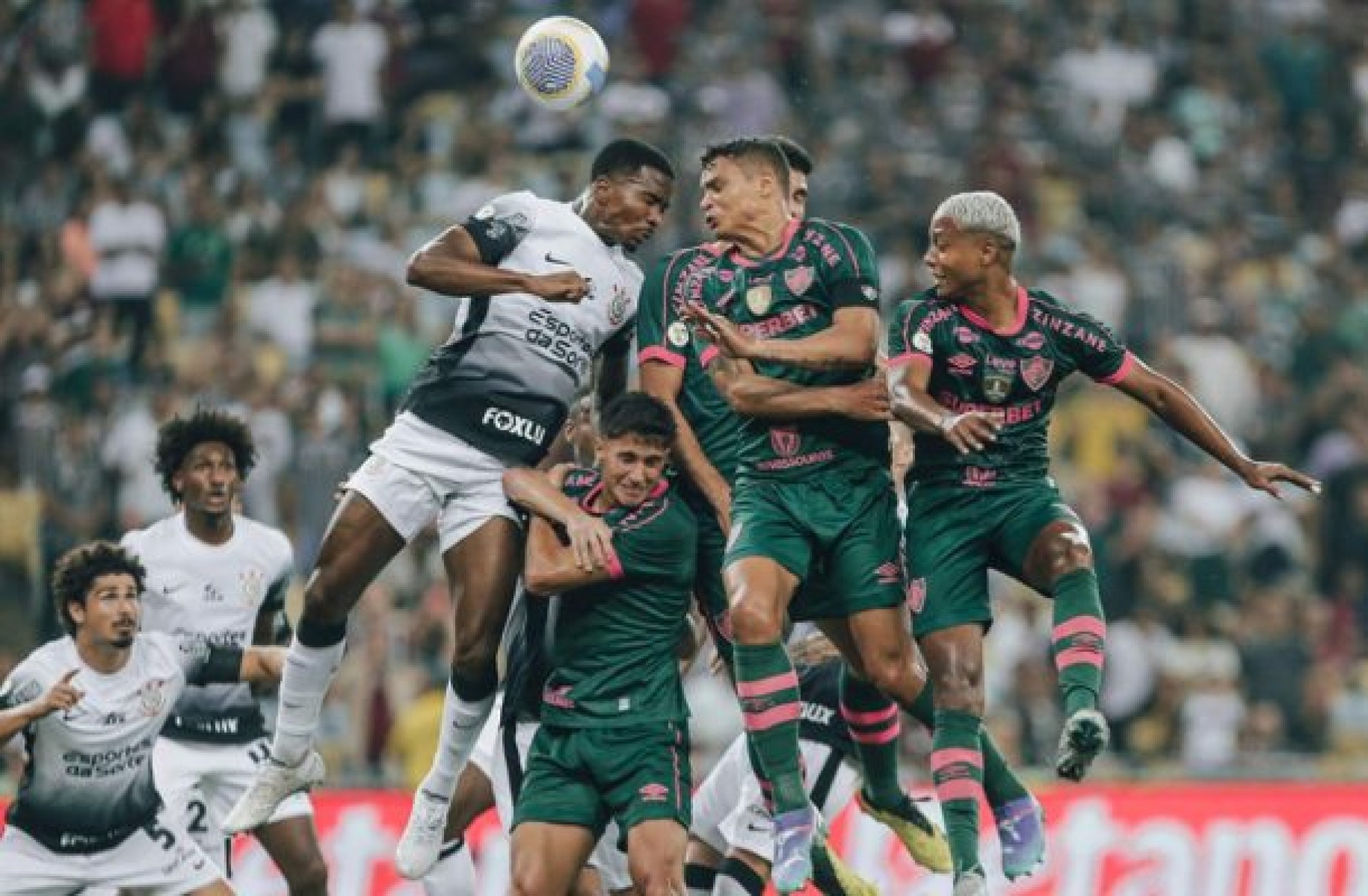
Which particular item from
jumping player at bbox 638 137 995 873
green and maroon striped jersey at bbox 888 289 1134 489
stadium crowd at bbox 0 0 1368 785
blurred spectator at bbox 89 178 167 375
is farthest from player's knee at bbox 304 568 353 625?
blurred spectator at bbox 89 178 167 375

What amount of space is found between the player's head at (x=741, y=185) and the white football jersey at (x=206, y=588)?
343cm

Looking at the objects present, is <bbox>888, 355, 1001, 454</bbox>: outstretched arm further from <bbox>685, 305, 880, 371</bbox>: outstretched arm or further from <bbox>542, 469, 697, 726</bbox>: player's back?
<bbox>542, 469, 697, 726</bbox>: player's back

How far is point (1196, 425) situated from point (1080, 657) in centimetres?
103

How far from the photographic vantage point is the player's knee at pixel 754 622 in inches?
421

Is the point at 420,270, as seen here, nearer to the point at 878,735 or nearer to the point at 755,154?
the point at 755,154

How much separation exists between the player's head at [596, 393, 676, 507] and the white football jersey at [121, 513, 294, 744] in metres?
2.77

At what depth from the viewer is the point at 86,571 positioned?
12.7 m

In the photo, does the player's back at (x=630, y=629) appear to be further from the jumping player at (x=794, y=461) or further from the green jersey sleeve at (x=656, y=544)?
the jumping player at (x=794, y=461)

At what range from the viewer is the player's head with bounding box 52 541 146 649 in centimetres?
1272

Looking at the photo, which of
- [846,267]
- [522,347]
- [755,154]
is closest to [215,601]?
[522,347]

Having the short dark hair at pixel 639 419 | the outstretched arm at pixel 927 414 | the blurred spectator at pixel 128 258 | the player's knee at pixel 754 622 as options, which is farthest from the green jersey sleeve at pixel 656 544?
the blurred spectator at pixel 128 258

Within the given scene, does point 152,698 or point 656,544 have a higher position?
point 656,544

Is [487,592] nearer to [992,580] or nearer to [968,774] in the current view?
[968,774]

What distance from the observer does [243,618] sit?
13.4m
